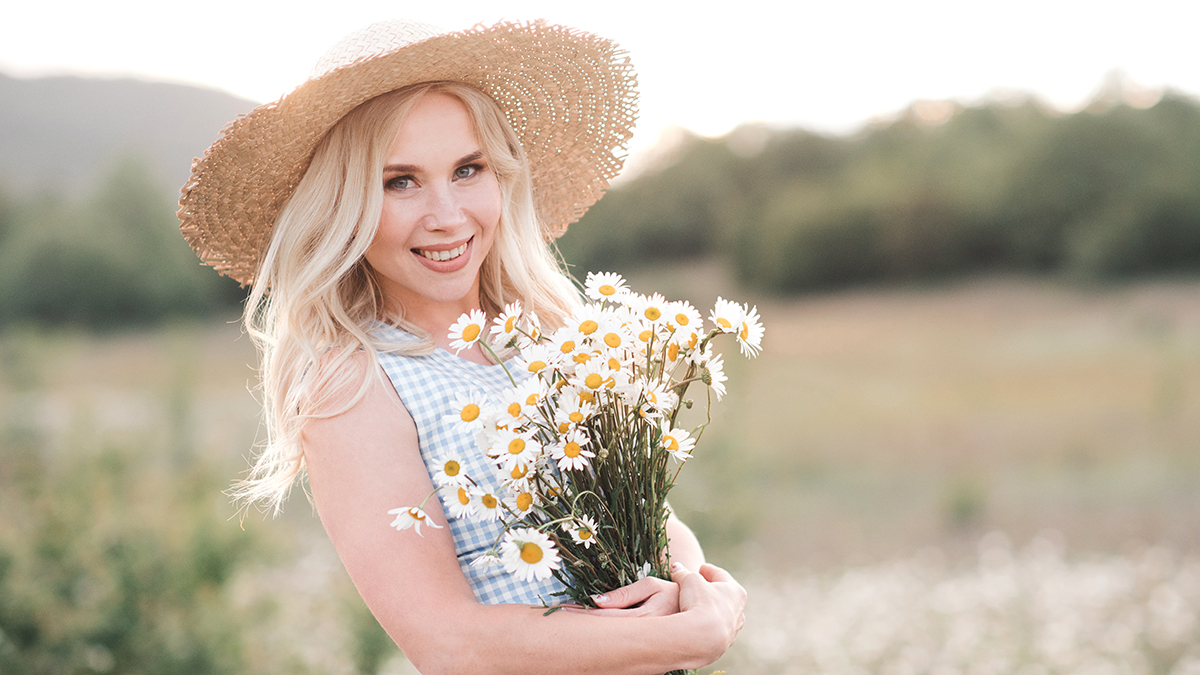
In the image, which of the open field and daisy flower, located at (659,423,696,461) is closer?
daisy flower, located at (659,423,696,461)

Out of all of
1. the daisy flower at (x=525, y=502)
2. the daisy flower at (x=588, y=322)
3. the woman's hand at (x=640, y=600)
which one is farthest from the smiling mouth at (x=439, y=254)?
the woman's hand at (x=640, y=600)

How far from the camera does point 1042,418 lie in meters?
13.2

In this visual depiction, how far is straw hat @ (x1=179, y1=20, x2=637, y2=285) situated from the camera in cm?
141

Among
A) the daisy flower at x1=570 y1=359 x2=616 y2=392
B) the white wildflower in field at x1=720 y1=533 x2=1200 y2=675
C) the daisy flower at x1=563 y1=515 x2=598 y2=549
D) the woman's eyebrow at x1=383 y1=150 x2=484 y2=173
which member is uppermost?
the woman's eyebrow at x1=383 y1=150 x2=484 y2=173

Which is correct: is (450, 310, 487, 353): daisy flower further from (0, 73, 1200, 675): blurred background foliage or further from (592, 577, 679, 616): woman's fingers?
(0, 73, 1200, 675): blurred background foliage

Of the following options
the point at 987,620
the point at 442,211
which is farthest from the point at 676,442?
the point at 987,620

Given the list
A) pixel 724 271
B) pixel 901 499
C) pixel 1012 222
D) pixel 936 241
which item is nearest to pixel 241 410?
pixel 724 271

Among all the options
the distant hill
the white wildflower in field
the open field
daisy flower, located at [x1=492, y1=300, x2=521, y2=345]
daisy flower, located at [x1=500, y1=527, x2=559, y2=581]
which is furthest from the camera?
the distant hill

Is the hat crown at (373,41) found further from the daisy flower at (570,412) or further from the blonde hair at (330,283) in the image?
the daisy flower at (570,412)

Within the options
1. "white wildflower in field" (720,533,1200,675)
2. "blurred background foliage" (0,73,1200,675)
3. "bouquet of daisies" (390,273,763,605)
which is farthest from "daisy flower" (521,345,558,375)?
"white wildflower in field" (720,533,1200,675)

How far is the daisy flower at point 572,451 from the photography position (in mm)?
1021

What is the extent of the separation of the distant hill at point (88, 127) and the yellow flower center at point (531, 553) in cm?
1794

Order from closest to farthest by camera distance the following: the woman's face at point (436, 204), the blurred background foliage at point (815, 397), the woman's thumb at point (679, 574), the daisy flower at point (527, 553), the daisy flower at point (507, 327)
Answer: the daisy flower at point (527, 553) → the daisy flower at point (507, 327) → the woman's thumb at point (679, 574) → the woman's face at point (436, 204) → the blurred background foliage at point (815, 397)

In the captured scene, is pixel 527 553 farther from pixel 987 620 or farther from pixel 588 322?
pixel 987 620
